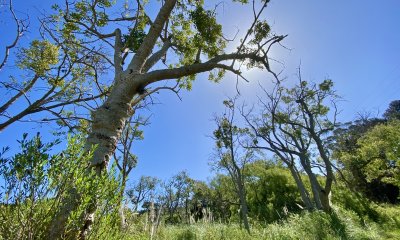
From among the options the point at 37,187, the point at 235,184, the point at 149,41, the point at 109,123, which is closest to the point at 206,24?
the point at 149,41

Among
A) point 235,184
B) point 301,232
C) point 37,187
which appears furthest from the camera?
point 235,184

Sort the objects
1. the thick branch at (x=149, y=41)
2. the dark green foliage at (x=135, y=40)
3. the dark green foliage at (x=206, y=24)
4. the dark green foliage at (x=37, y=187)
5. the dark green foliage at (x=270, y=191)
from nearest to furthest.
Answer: the dark green foliage at (x=37, y=187) → the thick branch at (x=149, y=41) → the dark green foliage at (x=135, y=40) → the dark green foliage at (x=206, y=24) → the dark green foliage at (x=270, y=191)

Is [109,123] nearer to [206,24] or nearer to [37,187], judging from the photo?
[37,187]

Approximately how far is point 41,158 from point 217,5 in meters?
6.13

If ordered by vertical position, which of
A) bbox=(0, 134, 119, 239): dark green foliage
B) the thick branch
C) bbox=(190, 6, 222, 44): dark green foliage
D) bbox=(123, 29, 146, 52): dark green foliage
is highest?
bbox=(190, 6, 222, 44): dark green foliage

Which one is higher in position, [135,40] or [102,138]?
[135,40]

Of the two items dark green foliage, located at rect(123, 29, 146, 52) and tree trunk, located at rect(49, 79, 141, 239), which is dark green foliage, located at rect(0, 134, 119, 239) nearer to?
tree trunk, located at rect(49, 79, 141, 239)

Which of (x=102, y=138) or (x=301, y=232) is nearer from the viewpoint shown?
(x=102, y=138)

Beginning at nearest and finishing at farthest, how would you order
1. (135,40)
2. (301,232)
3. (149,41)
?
(149,41) < (135,40) < (301,232)

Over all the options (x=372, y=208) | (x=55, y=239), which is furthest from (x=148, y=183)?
(x=55, y=239)

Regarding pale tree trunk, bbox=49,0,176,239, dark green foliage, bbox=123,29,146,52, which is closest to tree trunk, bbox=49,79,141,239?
pale tree trunk, bbox=49,0,176,239

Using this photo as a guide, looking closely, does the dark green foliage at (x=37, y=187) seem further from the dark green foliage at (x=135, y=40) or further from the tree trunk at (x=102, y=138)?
the dark green foliage at (x=135, y=40)

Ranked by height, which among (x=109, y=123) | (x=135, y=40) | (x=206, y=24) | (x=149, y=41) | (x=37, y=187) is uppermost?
(x=206, y=24)

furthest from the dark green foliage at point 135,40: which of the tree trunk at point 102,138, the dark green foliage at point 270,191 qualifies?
the dark green foliage at point 270,191
